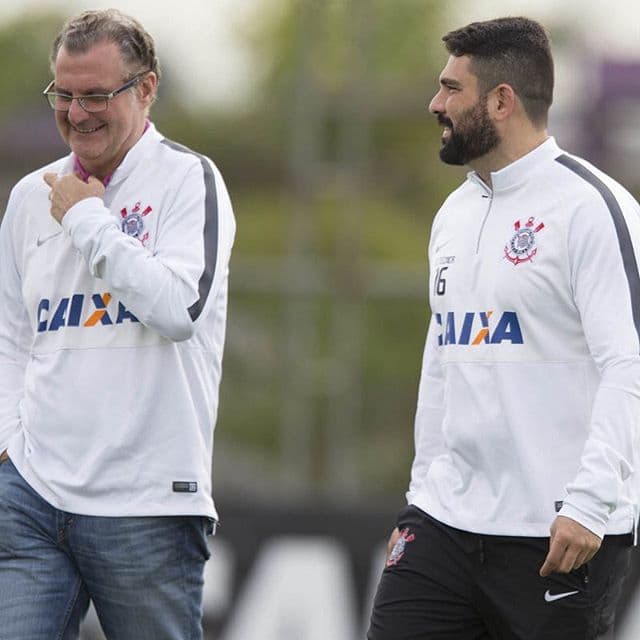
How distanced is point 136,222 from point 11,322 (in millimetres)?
509

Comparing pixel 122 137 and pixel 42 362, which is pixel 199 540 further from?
pixel 122 137

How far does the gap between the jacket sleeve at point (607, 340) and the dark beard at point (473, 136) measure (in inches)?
14.0

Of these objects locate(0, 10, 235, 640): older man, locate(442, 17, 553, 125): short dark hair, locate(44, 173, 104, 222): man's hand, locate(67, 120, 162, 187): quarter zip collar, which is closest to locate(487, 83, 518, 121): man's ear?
locate(442, 17, 553, 125): short dark hair

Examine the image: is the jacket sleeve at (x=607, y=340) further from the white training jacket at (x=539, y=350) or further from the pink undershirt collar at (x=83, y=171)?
the pink undershirt collar at (x=83, y=171)

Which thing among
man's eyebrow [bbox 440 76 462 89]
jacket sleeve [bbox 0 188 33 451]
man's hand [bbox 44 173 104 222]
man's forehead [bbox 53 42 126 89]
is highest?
man's forehead [bbox 53 42 126 89]

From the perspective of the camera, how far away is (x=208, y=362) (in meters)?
4.27

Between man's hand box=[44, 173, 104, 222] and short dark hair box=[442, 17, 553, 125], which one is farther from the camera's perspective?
short dark hair box=[442, 17, 553, 125]

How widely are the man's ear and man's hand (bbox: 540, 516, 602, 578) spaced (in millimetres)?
1107

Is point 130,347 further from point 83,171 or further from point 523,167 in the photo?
point 523,167

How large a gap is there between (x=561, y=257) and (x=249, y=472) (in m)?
10.0

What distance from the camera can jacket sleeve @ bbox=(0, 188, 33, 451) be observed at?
447 centimetres

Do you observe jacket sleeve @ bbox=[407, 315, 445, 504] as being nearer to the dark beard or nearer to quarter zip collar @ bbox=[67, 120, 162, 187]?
the dark beard

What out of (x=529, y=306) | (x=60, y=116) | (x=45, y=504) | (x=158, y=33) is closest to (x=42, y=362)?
(x=45, y=504)

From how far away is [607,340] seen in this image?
157 inches
